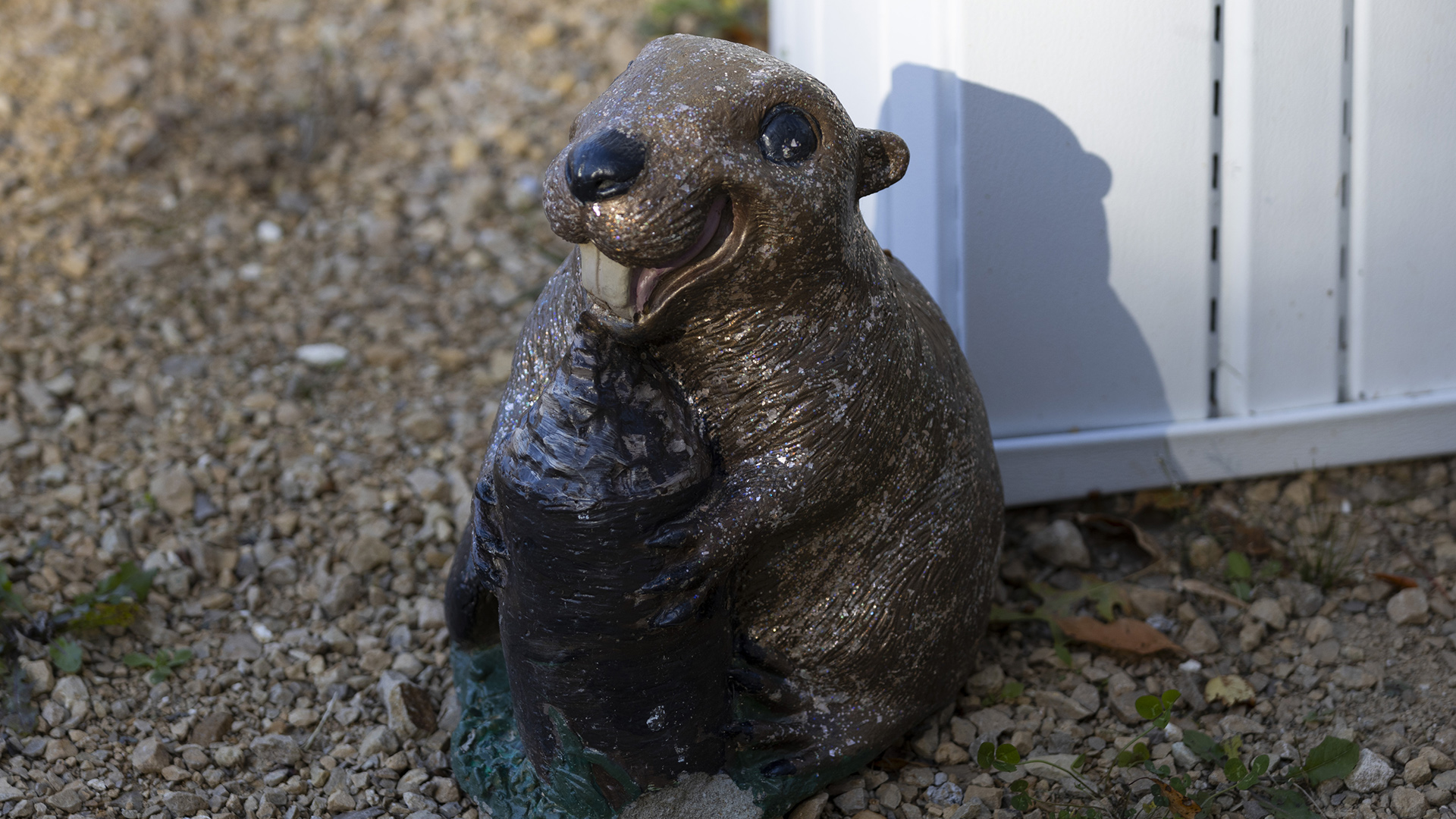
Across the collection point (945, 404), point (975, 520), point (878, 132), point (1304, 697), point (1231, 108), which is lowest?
point (1304, 697)

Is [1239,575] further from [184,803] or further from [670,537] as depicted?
[184,803]

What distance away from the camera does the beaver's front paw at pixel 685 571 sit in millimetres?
2289

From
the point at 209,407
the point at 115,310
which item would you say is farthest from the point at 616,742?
the point at 115,310

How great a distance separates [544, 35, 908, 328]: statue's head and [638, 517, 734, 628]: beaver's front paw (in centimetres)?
37

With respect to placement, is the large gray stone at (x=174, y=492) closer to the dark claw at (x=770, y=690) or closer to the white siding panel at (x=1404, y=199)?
the dark claw at (x=770, y=690)

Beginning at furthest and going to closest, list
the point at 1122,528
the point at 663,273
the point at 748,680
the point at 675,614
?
1. the point at 1122,528
2. the point at 748,680
3. the point at 675,614
4. the point at 663,273

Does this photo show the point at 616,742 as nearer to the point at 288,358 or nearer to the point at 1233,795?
the point at 1233,795

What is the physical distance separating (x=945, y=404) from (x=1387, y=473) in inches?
72.2

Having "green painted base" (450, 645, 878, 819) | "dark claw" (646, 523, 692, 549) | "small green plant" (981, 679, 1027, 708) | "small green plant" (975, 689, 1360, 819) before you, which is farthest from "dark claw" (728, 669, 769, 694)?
"small green plant" (981, 679, 1027, 708)

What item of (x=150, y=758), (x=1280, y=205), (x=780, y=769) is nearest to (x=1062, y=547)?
(x=1280, y=205)

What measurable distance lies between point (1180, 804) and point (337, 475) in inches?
99.6

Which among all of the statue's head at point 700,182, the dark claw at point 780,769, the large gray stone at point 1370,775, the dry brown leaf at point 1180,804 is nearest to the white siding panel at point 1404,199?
the large gray stone at point 1370,775

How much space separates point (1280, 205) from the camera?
11.2 ft

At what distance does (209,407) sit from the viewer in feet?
13.9
